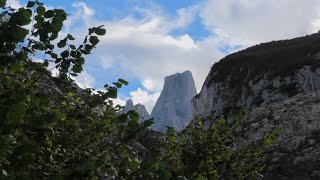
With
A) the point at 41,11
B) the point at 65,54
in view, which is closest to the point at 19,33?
the point at 41,11

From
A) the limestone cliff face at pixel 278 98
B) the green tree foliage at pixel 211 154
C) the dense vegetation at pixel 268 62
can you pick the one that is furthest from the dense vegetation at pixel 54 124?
the dense vegetation at pixel 268 62

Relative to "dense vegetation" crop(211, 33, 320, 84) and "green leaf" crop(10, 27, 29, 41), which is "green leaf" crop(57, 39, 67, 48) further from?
"dense vegetation" crop(211, 33, 320, 84)

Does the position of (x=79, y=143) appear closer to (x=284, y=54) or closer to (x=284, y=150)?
(x=284, y=150)

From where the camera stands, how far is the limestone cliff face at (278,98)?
93.6 ft

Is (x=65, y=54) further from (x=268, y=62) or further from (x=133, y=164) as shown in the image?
(x=268, y=62)

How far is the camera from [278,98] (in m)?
47.8

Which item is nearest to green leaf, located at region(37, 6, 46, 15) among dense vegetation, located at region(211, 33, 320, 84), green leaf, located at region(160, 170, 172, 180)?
green leaf, located at region(160, 170, 172, 180)

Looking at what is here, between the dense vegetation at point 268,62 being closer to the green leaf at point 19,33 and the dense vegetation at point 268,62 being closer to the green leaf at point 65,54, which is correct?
the green leaf at point 65,54

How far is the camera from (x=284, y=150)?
2958 cm

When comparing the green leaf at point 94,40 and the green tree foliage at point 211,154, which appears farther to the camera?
the green tree foliage at point 211,154

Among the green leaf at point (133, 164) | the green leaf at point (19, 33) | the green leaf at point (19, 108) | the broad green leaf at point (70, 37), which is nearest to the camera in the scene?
the green leaf at point (19, 108)

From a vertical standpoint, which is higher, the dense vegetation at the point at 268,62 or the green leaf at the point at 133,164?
the dense vegetation at the point at 268,62

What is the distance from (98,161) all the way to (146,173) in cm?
54

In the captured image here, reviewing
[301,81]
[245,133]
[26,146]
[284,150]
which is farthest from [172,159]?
[301,81]
